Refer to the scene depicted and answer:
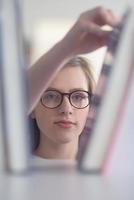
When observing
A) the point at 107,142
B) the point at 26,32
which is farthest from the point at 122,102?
the point at 26,32

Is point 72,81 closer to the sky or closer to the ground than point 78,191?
closer to the sky

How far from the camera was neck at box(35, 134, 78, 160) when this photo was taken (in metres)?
0.47

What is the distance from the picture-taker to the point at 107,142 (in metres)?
0.43

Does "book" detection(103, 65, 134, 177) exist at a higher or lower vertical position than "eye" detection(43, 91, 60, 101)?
lower

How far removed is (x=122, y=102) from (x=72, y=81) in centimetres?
8

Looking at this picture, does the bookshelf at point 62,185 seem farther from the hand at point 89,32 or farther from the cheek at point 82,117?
the hand at point 89,32

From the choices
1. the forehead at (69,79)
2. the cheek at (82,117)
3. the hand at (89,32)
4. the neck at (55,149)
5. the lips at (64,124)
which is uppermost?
the hand at (89,32)

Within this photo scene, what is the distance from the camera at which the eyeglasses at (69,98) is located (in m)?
0.46

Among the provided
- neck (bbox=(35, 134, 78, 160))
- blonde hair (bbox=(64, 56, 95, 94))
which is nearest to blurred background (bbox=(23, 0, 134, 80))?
blonde hair (bbox=(64, 56, 95, 94))

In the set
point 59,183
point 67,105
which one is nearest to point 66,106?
point 67,105

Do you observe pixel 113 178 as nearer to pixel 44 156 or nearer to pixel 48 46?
pixel 44 156

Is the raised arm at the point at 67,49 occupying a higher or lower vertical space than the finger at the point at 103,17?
lower

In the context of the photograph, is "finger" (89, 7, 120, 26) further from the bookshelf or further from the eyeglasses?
the bookshelf

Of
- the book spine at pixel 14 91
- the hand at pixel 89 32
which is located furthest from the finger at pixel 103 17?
the book spine at pixel 14 91
